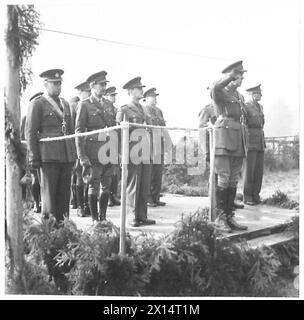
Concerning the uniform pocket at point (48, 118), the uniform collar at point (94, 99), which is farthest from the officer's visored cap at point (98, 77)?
the uniform pocket at point (48, 118)

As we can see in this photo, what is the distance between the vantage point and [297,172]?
4.89m

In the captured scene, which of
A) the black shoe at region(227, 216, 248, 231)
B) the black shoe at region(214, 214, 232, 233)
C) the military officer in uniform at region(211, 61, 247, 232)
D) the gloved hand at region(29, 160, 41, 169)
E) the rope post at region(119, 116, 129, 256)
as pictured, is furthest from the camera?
the military officer in uniform at region(211, 61, 247, 232)

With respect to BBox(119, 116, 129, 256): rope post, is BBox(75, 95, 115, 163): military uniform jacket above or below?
above

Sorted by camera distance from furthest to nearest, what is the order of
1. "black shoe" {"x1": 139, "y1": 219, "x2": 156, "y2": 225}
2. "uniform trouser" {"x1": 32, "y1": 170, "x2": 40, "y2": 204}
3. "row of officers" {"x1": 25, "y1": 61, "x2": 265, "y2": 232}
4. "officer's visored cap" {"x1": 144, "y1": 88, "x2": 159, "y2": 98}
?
"uniform trouser" {"x1": 32, "y1": 170, "x2": 40, "y2": 204}
"officer's visored cap" {"x1": 144, "y1": 88, "x2": 159, "y2": 98}
"black shoe" {"x1": 139, "y1": 219, "x2": 156, "y2": 225}
"row of officers" {"x1": 25, "y1": 61, "x2": 265, "y2": 232}

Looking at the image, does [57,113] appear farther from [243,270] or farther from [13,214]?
[243,270]

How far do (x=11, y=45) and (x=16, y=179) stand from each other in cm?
135

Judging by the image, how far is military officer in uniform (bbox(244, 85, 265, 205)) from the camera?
6.45 m

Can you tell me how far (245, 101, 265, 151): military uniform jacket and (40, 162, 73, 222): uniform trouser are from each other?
271 cm

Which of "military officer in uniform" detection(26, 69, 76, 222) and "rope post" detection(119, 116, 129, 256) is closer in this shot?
"rope post" detection(119, 116, 129, 256)

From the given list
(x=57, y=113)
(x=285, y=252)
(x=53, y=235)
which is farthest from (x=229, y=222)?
(x=57, y=113)

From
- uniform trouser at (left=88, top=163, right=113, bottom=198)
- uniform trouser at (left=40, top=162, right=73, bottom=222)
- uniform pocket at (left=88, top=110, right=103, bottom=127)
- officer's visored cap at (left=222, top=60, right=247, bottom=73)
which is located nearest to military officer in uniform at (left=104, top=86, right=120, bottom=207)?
uniform trouser at (left=88, top=163, right=113, bottom=198)

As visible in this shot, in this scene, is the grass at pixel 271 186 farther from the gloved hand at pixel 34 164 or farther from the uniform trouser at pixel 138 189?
the gloved hand at pixel 34 164

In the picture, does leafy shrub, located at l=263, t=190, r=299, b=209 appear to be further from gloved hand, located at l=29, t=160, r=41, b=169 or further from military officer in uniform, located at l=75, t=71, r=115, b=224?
gloved hand, located at l=29, t=160, r=41, b=169

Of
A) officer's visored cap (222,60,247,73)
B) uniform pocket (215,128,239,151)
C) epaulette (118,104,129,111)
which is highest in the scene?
officer's visored cap (222,60,247,73)
